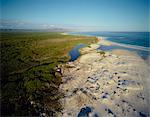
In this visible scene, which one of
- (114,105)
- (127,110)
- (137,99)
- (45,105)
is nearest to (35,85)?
(45,105)

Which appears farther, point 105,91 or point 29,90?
point 105,91

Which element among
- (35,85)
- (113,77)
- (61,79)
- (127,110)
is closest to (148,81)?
(113,77)

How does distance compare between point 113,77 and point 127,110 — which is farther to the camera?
point 113,77

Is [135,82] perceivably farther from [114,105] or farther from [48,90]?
[48,90]

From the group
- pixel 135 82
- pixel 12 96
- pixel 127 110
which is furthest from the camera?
pixel 135 82

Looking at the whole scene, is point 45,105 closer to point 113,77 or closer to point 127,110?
point 127,110

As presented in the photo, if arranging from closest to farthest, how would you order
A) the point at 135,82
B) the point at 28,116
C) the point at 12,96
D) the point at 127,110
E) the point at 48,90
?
the point at 28,116 → the point at 127,110 → the point at 12,96 → the point at 48,90 → the point at 135,82
